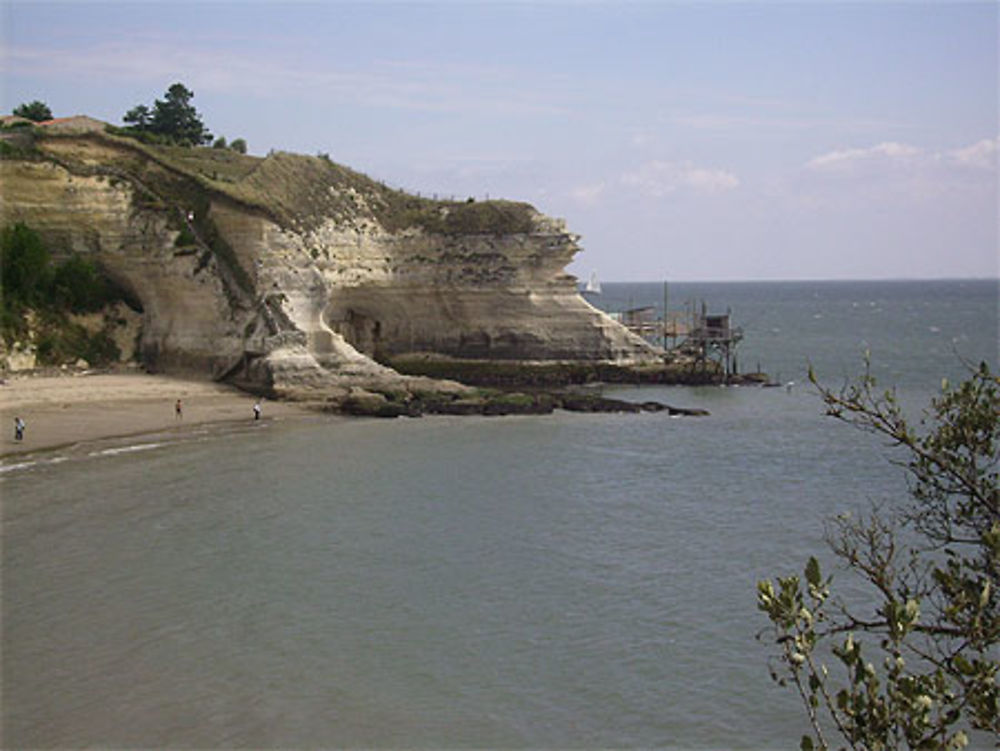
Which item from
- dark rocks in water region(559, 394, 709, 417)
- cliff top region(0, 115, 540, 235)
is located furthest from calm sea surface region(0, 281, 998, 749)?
cliff top region(0, 115, 540, 235)

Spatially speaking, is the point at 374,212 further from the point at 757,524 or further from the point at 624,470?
the point at 757,524

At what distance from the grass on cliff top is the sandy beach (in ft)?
30.2

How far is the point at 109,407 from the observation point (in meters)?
40.1

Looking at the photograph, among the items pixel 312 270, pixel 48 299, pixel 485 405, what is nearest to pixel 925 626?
pixel 485 405

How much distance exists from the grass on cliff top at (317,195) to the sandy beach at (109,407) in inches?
362

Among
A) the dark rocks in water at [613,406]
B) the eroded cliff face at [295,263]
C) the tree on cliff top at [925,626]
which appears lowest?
the dark rocks in water at [613,406]

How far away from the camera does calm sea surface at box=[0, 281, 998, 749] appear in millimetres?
15086

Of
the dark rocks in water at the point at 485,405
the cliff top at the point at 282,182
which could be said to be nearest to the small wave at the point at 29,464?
the dark rocks in water at the point at 485,405

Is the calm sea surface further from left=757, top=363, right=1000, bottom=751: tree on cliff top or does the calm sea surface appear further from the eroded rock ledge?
the eroded rock ledge

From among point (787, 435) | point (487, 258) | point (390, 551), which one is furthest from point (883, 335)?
point (390, 551)

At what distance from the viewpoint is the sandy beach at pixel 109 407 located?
35.0 meters

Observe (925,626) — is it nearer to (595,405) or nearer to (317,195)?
(595,405)

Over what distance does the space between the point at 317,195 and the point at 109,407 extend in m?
17.1

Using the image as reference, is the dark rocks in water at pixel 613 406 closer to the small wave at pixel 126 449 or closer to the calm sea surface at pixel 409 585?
the calm sea surface at pixel 409 585
